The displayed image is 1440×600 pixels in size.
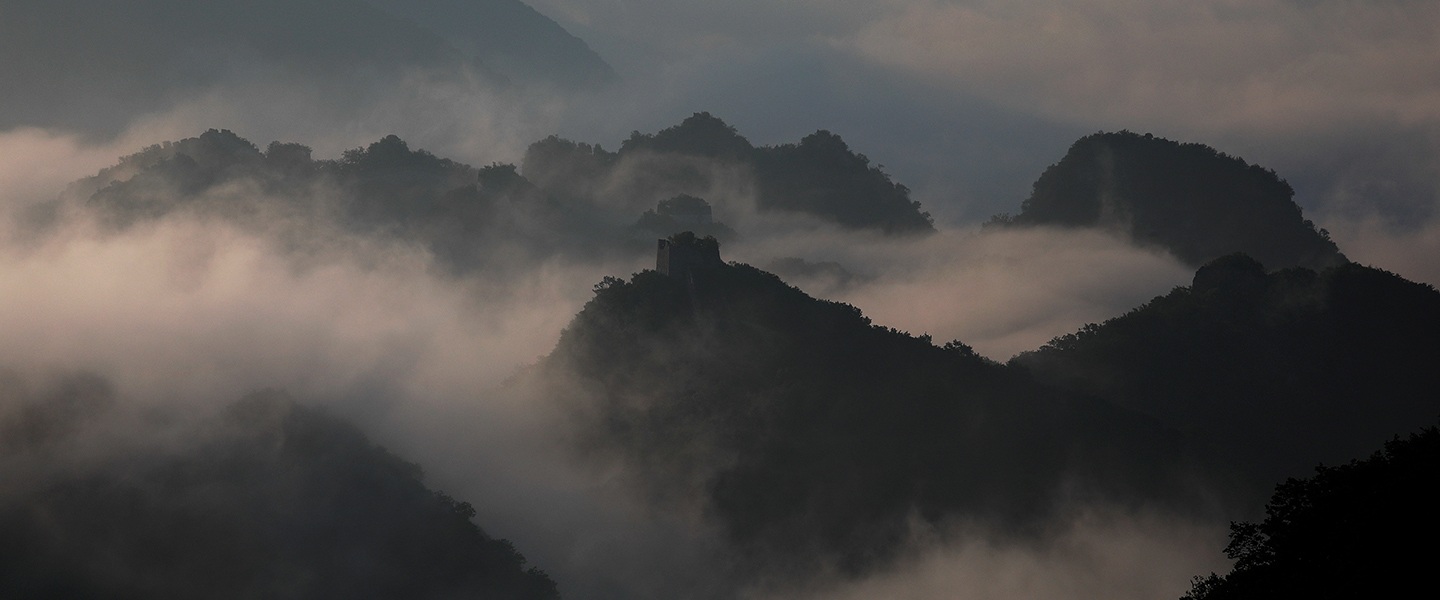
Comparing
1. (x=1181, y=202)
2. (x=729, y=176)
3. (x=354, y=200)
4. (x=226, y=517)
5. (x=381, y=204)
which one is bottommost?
(x=226, y=517)

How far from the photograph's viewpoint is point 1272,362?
88062 millimetres

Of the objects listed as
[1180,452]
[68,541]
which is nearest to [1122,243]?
[1180,452]

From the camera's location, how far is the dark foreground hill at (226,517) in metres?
56.6

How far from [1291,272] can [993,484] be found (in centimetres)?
3683

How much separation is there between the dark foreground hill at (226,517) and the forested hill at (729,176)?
91.3 meters

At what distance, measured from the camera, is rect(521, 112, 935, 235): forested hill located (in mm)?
157750

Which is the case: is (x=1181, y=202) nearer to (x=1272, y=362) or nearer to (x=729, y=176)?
(x=1272, y=362)

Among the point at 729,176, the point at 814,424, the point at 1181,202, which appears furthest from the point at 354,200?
the point at 1181,202

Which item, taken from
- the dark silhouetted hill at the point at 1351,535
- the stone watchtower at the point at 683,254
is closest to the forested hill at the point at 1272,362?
the stone watchtower at the point at 683,254

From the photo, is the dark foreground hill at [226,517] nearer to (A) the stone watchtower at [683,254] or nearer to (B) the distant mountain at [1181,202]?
(A) the stone watchtower at [683,254]

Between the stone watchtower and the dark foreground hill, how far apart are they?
25013mm

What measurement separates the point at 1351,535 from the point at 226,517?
5045 cm

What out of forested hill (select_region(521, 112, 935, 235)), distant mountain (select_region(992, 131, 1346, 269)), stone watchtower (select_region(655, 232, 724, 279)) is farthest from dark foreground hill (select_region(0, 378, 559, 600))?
distant mountain (select_region(992, 131, 1346, 269))

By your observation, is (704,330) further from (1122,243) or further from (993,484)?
(1122,243)
